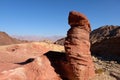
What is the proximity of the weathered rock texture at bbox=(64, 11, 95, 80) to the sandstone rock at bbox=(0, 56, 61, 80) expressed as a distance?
1467 mm

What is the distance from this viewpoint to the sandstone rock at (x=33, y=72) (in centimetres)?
1479

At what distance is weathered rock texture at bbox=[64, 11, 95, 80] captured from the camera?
17.4m

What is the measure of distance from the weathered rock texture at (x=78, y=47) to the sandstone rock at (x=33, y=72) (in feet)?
4.81

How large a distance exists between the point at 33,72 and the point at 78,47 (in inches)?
152

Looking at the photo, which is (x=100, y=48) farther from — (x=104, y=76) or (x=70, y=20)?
(x=70, y=20)

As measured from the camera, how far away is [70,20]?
18.6 m

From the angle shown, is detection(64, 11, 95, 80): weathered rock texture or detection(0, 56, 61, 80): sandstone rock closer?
detection(0, 56, 61, 80): sandstone rock

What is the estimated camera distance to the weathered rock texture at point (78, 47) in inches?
684

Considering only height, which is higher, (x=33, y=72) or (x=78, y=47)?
(x=78, y=47)

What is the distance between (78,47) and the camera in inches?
711

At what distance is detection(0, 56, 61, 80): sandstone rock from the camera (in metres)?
14.8

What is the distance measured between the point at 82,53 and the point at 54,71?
2419 mm

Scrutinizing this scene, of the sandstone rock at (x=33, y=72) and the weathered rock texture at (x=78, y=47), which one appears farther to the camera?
the weathered rock texture at (x=78, y=47)

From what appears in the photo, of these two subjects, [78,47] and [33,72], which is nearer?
[33,72]
